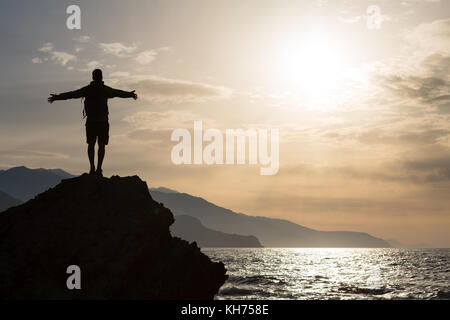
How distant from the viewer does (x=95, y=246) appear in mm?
12734

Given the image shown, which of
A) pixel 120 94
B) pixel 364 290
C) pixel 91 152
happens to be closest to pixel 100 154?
pixel 91 152

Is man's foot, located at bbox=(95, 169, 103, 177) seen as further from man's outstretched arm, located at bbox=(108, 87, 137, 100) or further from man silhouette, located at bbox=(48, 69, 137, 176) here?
man's outstretched arm, located at bbox=(108, 87, 137, 100)

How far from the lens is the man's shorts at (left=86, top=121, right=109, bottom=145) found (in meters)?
14.1

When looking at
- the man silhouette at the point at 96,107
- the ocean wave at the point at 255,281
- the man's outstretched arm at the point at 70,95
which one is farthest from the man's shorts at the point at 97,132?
the ocean wave at the point at 255,281

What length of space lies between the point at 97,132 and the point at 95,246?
382 cm

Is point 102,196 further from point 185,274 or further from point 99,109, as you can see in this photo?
point 185,274

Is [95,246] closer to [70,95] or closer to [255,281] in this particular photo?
[70,95]

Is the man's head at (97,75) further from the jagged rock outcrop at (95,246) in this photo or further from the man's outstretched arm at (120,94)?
the jagged rock outcrop at (95,246)

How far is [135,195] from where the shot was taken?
14781 millimetres

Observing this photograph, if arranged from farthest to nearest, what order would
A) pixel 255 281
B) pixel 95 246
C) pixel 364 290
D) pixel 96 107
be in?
pixel 255 281 < pixel 364 290 < pixel 96 107 < pixel 95 246

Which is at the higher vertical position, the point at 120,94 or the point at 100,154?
the point at 120,94

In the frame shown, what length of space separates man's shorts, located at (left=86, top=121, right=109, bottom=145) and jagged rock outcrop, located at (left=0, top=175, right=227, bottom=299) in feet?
4.74
